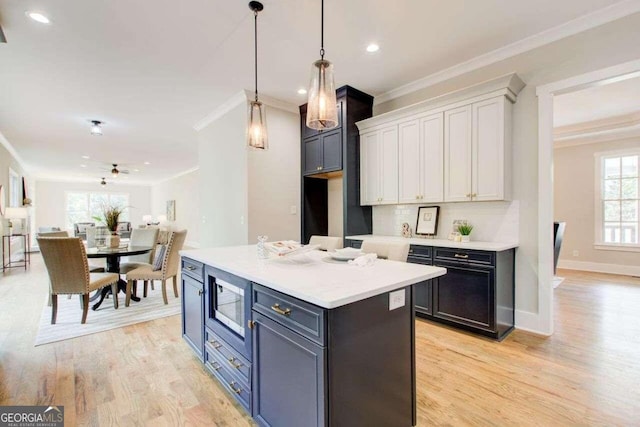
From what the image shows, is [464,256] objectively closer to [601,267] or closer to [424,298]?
[424,298]

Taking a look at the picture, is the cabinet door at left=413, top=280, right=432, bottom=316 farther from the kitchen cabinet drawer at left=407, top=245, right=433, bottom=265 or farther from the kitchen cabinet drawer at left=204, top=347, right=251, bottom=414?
the kitchen cabinet drawer at left=204, top=347, right=251, bottom=414

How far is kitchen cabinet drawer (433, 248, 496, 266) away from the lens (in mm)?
2769

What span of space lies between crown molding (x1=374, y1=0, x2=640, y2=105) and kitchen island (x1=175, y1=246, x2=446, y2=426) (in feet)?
8.90

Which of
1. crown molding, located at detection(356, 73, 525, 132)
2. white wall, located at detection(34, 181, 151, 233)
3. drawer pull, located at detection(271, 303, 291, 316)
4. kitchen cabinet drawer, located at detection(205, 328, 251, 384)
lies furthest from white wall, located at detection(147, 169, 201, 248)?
drawer pull, located at detection(271, 303, 291, 316)

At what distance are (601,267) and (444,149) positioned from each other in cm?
506

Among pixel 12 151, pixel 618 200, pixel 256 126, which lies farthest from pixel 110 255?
pixel 618 200

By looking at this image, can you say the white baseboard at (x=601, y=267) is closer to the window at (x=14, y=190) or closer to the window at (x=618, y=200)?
the window at (x=618, y=200)

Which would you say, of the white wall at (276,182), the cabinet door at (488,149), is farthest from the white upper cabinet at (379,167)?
the white wall at (276,182)

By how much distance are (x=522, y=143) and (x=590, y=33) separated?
1.02m

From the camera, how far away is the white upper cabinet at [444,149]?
2967 millimetres

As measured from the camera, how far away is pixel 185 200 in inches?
412

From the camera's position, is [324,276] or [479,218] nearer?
[324,276]

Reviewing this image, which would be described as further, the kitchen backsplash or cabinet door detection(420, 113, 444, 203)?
cabinet door detection(420, 113, 444, 203)

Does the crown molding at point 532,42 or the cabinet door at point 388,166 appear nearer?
the crown molding at point 532,42
